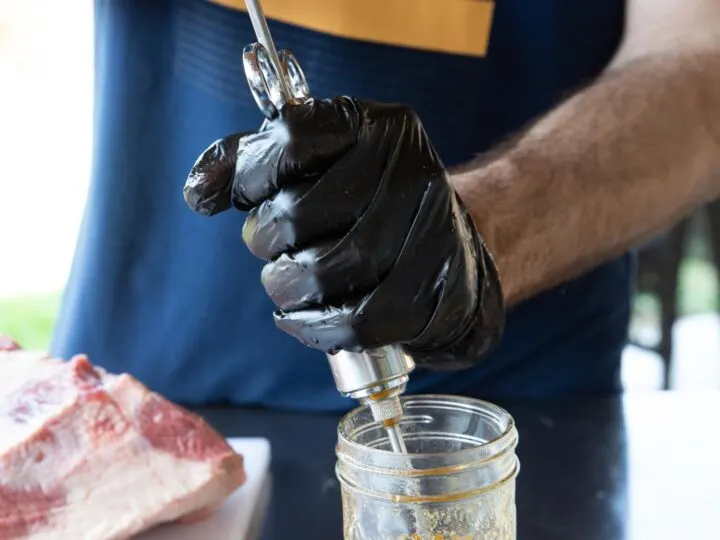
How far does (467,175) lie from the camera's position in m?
0.82

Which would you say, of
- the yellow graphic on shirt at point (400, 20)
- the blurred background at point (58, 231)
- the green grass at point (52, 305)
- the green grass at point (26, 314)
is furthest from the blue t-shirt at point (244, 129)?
the green grass at point (26, 314)

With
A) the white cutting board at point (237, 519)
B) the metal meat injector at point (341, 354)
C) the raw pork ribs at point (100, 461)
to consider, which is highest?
the metal meat injector at point (341, 354)

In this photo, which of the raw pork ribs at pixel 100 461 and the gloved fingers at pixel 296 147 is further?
the raw pork ribs at pixel 100 461

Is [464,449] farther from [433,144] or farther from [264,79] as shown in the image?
[433,144]

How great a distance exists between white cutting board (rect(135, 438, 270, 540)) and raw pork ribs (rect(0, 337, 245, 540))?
14mm

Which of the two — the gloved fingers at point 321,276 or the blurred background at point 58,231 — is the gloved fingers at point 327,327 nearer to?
the gloved fingers at point 321,276

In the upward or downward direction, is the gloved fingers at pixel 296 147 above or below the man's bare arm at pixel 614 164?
above

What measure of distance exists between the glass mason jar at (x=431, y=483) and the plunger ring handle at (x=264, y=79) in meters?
0.22

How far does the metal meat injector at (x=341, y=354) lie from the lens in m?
0.47

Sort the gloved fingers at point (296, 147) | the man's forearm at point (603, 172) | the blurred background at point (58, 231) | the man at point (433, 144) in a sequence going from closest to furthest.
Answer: the gloved fingers at point (296, 147), the man's forearm at point (603, 172), the man at point (433, 144), the blurred background at point (58, 231)

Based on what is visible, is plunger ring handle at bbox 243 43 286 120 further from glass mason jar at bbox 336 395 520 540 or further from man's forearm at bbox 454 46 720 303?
man's forearm at bbox 454 46 720 303

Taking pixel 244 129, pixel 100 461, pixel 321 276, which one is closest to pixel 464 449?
pixel 321 276

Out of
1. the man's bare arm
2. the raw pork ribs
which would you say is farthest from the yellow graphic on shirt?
the raw pork ribs

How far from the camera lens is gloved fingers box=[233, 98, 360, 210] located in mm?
462
